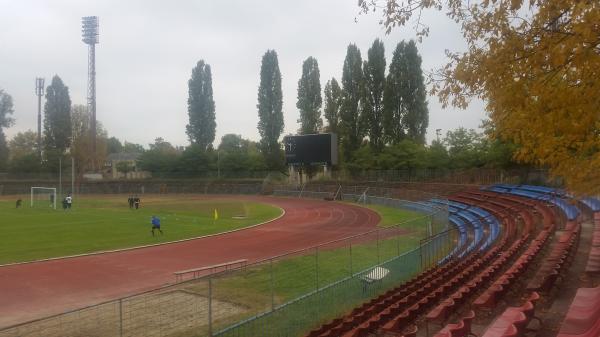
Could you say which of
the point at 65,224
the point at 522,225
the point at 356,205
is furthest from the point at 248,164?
the point at 522,225

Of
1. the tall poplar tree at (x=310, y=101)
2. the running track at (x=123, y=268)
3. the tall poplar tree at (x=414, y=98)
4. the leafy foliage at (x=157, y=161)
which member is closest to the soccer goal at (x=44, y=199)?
the leafy foliage at (x=157, y=161)

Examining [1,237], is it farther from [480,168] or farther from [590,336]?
[480,168]

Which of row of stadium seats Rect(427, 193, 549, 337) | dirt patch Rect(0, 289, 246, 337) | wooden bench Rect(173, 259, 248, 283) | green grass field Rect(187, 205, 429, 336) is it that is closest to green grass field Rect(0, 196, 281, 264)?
wooden bench Rect(173, 259, 248, 283)

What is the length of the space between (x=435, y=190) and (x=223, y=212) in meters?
23.4

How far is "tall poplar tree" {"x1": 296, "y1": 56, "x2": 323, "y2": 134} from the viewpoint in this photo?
76.9m

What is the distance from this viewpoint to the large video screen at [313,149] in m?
61.4

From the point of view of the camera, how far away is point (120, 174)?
4365 inches

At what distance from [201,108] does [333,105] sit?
83.1 feet

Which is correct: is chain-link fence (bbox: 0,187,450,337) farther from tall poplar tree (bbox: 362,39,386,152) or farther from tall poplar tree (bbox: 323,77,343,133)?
tall poplar tree (bbox: 323,77,343,133)

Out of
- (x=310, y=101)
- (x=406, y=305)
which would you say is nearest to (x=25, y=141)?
(x=310, y=101)

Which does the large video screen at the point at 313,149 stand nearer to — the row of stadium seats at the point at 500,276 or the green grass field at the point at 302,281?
the green grass field at the point at 302,281

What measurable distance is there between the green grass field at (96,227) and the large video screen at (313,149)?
1195 centimetres

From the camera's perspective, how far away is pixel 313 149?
204 ft

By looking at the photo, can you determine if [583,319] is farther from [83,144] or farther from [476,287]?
[83,144]
